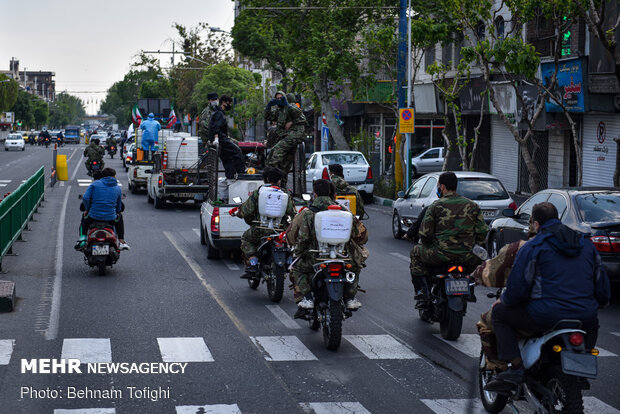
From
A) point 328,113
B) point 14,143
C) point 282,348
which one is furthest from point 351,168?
point 14,143

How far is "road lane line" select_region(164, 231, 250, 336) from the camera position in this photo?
35.6ft

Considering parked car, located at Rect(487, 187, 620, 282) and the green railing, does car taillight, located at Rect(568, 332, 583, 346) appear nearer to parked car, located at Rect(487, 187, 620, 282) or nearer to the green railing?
parked car, located at Rect(487, 187, 620, 282)

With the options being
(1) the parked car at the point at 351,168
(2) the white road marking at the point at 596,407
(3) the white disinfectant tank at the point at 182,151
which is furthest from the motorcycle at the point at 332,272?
(1) the parked car at the point at 351,168

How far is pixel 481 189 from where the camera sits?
1894cm

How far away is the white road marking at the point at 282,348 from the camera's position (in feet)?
30.2

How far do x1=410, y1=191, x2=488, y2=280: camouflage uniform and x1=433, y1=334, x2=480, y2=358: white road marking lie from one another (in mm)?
796

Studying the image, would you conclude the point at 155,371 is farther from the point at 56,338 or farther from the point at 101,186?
the point at 101,186

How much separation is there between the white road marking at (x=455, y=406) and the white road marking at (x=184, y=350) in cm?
238

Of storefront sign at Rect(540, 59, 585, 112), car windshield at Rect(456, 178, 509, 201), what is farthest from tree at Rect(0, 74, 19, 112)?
car windshield at Rect(456, 178, 509, 201)

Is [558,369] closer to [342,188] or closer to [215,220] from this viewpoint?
[342,188]

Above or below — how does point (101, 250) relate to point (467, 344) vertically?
above

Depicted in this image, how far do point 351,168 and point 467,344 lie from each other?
20.9 meters

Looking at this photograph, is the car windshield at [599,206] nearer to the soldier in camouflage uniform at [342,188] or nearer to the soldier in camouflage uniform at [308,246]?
the soldier in camouflage uniform at [342,188]

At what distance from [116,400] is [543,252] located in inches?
136
